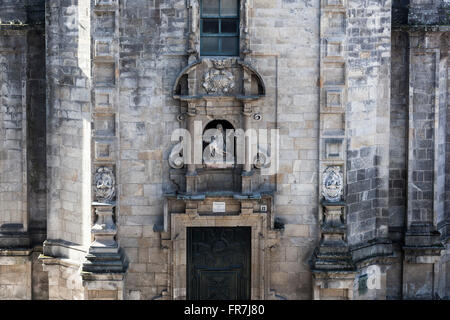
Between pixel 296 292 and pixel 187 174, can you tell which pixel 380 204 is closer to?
pixel 296 292

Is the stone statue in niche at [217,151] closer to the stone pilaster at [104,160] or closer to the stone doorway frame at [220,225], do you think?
the stone doorway frame at [220,225]

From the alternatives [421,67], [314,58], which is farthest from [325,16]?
[421,67]

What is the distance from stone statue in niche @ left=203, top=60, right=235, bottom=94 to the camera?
29109mm

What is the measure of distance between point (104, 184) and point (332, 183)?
5.69m

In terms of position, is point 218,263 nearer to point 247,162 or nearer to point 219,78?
point 247,162

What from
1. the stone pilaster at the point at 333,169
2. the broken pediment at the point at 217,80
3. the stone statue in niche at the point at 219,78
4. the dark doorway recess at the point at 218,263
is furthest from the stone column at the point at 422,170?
the stone statue in niche at the point at 219,78

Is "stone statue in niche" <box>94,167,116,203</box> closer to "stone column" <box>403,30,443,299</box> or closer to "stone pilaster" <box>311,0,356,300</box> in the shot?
"stone pilaster" <box>311,0,356,300</box>

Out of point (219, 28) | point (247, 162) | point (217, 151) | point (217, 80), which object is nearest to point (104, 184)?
point (217, 151)

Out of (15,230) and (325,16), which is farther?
(15,230)

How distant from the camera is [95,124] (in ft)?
96.8

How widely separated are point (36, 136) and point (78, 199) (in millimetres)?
2695

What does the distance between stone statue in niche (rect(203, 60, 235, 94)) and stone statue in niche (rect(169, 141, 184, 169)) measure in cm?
157

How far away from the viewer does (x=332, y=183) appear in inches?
1170

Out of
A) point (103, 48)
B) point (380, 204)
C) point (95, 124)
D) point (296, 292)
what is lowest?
point (296, 292)
